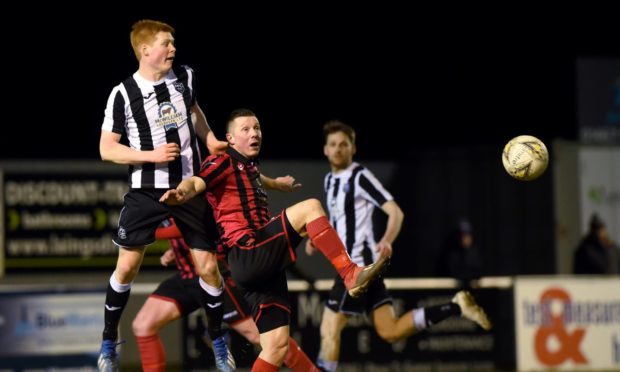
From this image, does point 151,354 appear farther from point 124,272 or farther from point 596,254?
point 596,254

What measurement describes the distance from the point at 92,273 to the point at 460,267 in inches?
158

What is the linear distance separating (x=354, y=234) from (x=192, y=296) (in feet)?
4.43

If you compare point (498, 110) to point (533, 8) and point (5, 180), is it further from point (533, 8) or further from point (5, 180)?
point (5, 180)

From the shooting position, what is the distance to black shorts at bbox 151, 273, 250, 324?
9805 mm

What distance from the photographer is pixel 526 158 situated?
378 inches

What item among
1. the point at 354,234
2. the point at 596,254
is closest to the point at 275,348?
the point at 354,234

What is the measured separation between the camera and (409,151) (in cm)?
1770

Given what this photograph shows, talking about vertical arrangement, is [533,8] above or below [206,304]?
above

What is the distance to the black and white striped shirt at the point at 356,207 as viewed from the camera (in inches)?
409

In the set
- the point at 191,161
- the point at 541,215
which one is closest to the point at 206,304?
the point at 191,161

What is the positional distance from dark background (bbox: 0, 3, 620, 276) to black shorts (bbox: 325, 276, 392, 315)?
6603 mm

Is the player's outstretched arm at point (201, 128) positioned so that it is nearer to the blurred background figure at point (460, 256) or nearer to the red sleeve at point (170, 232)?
the red sleeve at point (170, 232)

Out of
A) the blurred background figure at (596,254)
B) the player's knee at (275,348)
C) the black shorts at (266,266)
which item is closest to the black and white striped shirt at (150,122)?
the black shorts at (266,266)

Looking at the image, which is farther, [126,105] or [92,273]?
[92,273]
